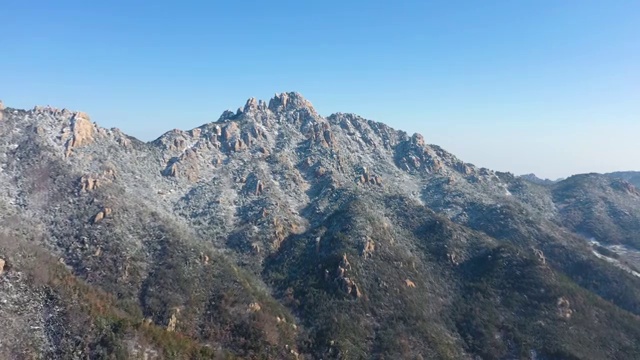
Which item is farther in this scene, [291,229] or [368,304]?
[291,229]

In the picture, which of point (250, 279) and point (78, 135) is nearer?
point (250, 279)

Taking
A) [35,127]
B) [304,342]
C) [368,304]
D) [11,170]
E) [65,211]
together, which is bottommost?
[304,342]

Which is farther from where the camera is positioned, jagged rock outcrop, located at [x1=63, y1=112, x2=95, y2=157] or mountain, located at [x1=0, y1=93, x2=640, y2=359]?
jagged rock outcrop, located at [x1=63, y1=112, x2=95, y2=157]

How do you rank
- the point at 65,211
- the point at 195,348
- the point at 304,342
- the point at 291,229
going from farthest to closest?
the point at 291,229 → the point at 65,211 → the point at 304,342 → the point at 195,348

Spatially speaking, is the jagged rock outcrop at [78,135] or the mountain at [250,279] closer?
the mountain at [250,279]

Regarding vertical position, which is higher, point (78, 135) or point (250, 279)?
point (78, 135)

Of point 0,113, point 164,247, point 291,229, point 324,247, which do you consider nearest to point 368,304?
point 324,247

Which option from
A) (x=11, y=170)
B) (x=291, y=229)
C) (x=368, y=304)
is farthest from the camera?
(x=291, y=229)

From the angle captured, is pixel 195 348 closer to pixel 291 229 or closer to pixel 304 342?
pixel 304 342
